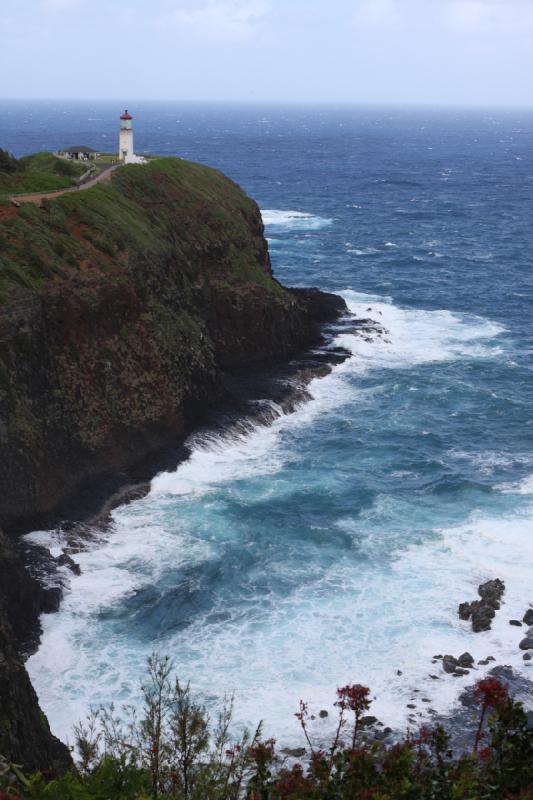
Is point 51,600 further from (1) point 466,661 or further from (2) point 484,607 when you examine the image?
(2) point 484,607

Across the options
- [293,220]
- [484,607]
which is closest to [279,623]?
[484,607]

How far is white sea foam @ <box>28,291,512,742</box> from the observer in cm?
3488

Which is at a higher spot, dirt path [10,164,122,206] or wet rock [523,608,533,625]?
dirt path [10,164,122,206]

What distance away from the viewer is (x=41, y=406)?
47875 millimetres

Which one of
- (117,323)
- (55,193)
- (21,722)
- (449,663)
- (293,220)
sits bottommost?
(449,663)

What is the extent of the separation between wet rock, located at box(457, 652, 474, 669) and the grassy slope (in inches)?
1663

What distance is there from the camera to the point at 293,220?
13800 cm

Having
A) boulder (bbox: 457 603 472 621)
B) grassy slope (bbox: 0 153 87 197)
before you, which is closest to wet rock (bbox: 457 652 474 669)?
boulder (bbox: 457 603 472 621)

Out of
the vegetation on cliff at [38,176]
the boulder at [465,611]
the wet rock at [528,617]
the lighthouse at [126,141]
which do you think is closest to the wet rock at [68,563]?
the boulder at [465,611]

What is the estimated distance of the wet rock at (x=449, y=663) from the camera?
118 feet

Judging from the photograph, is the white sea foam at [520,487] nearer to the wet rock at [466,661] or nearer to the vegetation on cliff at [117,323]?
the wet rock at [466,661]

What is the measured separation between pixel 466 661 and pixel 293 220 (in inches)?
4265

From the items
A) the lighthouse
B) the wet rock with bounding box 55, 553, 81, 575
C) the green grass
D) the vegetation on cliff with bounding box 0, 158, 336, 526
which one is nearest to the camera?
the wet rock with bounding box 55, 553, 81, 575

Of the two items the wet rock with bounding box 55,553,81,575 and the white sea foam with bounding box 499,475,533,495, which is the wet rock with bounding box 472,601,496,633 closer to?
the white sea foam with bounding box 499,475,533,495
